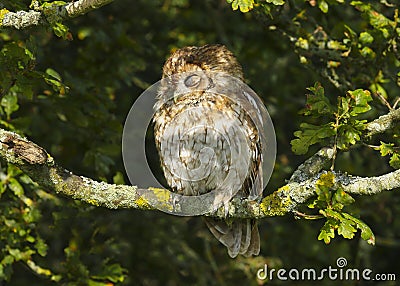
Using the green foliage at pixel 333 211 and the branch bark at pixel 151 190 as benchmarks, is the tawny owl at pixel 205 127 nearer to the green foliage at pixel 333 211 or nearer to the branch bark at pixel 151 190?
the branch bark at pixel 151 190

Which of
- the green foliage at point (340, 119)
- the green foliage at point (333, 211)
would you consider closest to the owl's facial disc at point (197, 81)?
the green foliage at point (340, 119)

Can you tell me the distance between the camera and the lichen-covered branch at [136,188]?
301 cm

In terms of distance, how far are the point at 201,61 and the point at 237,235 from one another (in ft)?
3.17

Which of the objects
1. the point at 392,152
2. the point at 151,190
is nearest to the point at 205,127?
the point at 151,190

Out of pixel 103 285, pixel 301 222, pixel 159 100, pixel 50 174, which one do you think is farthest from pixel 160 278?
pixel 50 174

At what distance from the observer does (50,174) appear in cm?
320

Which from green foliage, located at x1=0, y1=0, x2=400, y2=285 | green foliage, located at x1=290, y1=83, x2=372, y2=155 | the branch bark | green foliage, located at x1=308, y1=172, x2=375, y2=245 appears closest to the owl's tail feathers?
green foliage, located at x1=0, y1=0, x2=400, y2=285

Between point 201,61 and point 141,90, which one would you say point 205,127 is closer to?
point 201,61

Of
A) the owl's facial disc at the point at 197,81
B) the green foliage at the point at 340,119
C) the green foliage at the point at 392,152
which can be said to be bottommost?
the owl's facial disc at the point at 197,81

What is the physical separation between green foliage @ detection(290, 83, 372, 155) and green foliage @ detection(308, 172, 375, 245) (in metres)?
0.20

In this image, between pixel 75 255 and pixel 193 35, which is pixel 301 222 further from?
pixel 75 255

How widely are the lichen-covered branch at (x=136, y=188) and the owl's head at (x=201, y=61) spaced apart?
0.82 m

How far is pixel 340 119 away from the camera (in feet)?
10.3

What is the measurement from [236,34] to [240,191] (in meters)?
2.00
